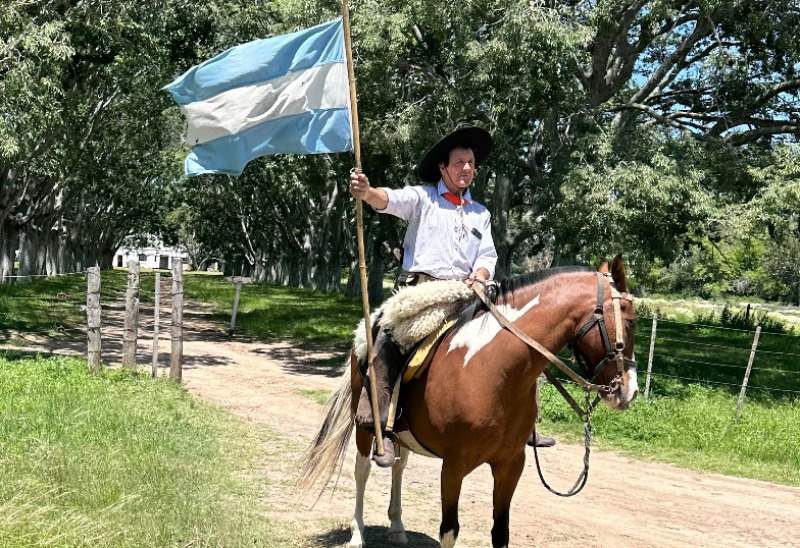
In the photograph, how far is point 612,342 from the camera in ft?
16.0

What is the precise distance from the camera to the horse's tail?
21.7 feet

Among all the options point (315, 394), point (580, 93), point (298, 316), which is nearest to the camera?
point (315, 394)

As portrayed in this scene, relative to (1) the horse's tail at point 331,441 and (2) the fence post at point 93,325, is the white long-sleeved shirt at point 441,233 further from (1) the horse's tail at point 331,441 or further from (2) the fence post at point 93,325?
(2) the fence post at point 93,325

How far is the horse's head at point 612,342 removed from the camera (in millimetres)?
4844

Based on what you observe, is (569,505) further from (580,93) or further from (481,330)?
(580,93)

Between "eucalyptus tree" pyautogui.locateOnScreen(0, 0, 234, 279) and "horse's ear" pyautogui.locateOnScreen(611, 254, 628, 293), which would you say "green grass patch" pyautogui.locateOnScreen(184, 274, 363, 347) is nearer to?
"eucalyptus tree" pyautogui.locateOnScreen(0, 0, 234, 279)

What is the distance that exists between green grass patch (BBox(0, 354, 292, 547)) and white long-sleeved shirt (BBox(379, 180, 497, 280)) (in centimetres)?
235

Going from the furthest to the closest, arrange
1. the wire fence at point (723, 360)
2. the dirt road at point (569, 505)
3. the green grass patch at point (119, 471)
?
the wire fence at point (723, 360)
the dirt road at point (569, 505)
the green grass patch at point (119, 471)

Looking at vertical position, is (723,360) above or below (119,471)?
below

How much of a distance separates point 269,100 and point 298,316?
22.3 meters

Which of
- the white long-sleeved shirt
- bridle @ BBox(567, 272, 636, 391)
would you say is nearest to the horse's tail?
the white long-sleeved shirt

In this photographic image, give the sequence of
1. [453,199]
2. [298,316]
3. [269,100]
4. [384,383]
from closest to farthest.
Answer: [384,383] < [453,199] < [269,100] < [298,316]

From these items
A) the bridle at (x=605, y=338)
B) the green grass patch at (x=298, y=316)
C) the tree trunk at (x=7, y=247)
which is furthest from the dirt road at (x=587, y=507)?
the tree trunk at (x=7, y=247)

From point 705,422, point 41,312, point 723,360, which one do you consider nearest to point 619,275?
point 705,422
